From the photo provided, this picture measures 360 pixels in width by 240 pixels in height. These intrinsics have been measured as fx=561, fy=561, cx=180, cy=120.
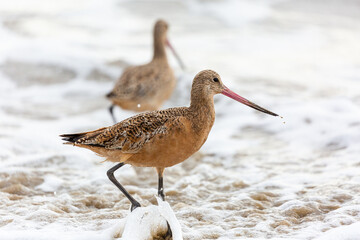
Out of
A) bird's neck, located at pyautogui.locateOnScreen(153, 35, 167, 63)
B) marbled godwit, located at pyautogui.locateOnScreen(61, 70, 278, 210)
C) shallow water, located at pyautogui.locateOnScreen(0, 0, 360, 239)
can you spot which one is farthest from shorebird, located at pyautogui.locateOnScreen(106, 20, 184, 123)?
marbled godwit, located at pyautogui.locateOnScreen(61, 70, 278, 210)

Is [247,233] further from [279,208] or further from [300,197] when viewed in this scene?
[300,197]

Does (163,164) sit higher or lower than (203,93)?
lower

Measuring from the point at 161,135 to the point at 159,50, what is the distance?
12.8 feet

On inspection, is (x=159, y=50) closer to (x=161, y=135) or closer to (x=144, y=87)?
(x=144, y=87)

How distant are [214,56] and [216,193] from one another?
5.97 meters

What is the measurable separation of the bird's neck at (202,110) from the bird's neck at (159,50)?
344 centimetres

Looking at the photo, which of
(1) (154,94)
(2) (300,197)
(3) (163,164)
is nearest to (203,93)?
(3) (163,164)

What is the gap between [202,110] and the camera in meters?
4.29

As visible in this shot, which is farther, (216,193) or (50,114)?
(50,114)

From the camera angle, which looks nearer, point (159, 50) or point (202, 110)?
point (202, 110)

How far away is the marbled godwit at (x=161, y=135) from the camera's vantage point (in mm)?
4125

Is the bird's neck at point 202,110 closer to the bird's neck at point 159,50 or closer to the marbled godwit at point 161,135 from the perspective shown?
the marbled godwit at point 161,135

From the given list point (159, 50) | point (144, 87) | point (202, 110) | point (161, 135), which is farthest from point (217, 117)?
point (161, 135)

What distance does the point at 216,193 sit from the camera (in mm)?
5320
